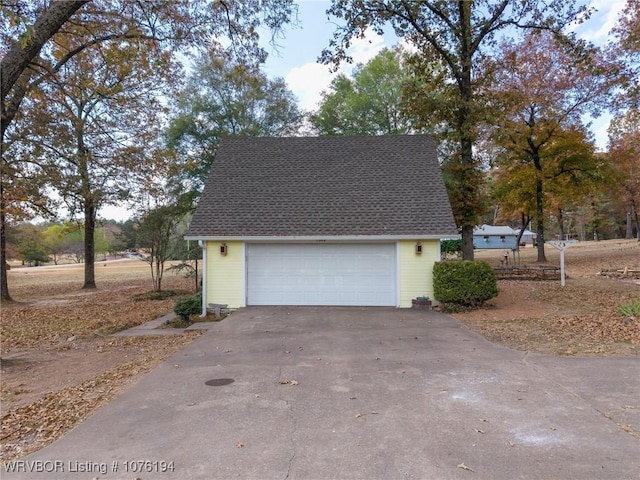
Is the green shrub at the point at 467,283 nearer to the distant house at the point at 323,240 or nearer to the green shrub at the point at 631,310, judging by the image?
the distant house at the point at 323,240

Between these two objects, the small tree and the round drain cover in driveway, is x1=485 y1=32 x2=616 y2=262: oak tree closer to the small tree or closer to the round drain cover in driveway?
the small tree

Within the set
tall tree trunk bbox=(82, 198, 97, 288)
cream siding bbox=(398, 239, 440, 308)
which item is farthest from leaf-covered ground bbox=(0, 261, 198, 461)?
tall tree trunk bbox=(82, 198, 97, 288)

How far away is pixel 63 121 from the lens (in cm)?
Answer: 1453

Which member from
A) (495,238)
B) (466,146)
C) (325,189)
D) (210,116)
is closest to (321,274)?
(325,189)

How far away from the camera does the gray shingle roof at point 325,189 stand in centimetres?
1280

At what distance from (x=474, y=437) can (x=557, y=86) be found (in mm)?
24475

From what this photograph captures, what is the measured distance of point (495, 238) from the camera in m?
54.3

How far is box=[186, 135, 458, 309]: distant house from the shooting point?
1265 centimetres

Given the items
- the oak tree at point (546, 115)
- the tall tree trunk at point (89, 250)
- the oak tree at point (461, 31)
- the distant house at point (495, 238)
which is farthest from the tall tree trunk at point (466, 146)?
the distant house at point (495, 238)

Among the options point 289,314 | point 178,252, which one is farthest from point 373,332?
point 178,252

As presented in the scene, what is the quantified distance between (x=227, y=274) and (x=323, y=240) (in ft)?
10.3

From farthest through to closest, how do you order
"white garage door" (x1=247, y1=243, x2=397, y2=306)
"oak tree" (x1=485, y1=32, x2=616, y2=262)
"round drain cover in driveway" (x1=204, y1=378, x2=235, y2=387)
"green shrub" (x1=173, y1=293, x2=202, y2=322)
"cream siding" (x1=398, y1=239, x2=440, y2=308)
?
"oak tree" (x1=485, y1=32, x2=616, y2=262) < "white garage door" (x1=247, y1=243, x2=397, y2=306) < "cream siding" (x1=398, y1=239, x2=440, y2=308) < "green shrub" (x1=173, y1=293, x2=202, y2=322) < "round drain cover in driveway" (x1=204, y1=378, x2=235, y2=387)

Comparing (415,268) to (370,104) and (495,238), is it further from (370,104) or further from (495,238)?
(495,238)

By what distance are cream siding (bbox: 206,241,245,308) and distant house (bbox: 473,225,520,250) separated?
4608 cm
